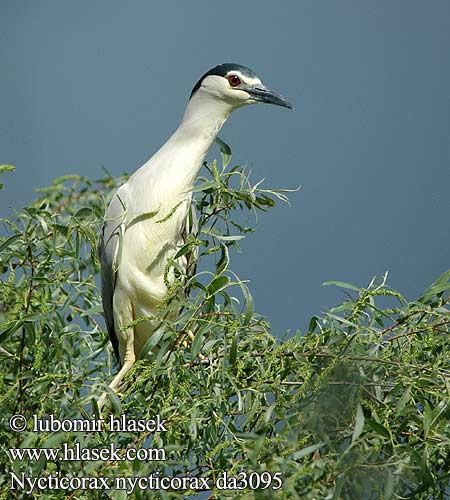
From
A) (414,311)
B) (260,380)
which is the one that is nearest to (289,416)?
(260,380)

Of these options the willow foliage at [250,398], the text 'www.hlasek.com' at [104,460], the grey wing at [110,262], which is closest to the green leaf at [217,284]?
the willow foliage at [250,398]

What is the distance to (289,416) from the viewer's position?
78cm

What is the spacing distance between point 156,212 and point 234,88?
217 millimetres

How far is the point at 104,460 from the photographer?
2.61 feet

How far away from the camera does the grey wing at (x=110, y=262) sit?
1266 mm

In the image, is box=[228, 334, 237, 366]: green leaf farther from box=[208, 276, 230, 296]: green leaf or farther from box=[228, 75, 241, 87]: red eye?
box=[228, 75, 241, 87]: red eye

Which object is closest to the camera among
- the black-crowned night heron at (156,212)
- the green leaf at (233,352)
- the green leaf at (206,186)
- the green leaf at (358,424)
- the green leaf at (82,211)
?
the green leaf at (358,424)

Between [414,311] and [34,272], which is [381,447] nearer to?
[414,311]

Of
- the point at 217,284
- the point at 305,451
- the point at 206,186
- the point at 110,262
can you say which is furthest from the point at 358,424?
the point at 110,262

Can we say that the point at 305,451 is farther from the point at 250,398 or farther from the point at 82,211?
the point at 82,211

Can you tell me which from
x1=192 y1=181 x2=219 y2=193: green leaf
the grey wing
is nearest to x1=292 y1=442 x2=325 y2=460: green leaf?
x1=192 y1=181 x2=219 y2=193: green leaf

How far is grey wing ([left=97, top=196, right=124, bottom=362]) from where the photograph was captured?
127 cm

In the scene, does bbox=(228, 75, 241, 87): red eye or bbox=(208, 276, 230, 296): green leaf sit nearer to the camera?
bbox=(208, 276, 230, 296): green leaf

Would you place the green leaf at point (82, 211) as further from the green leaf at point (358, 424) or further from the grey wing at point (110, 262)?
the green leaf at point (358, 424)
